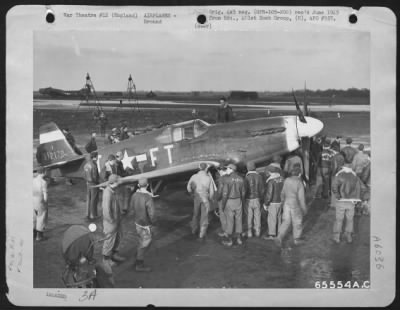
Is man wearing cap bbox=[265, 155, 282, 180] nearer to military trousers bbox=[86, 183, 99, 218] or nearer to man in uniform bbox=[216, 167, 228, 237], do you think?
man in uniform bbox=[216, 167, 228, 237]

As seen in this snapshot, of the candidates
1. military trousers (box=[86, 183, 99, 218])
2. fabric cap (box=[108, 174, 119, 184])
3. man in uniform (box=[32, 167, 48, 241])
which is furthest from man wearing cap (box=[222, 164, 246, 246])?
man in uniform (box=[32, 167, 48, 241])

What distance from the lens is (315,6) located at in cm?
261

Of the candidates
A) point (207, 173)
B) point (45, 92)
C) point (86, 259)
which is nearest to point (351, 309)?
point (207, 173)

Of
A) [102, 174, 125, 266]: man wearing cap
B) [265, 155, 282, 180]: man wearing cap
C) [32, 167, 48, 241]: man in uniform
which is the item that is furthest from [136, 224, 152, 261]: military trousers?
[265, 155, 282, 180]: man wearing cap

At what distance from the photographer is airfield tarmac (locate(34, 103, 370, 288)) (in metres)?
2.59

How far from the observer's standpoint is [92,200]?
2.64m

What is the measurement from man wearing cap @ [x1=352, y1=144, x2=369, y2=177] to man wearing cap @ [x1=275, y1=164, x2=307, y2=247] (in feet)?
1.27

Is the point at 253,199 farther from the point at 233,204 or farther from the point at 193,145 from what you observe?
the point at 193,145

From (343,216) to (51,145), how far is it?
2047mm

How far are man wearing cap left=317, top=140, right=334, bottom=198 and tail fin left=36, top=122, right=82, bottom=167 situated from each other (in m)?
1.72

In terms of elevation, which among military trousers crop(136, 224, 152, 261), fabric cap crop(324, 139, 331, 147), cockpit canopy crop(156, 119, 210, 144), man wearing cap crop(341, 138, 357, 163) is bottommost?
military trousers crop(136, 224, 152, 261)

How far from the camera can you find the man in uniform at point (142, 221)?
8.45 ft

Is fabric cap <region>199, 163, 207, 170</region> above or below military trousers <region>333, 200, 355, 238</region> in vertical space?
above

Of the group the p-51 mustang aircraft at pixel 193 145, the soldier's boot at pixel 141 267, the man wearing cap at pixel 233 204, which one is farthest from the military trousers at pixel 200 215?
the soldier's boot at pixel 141 267
